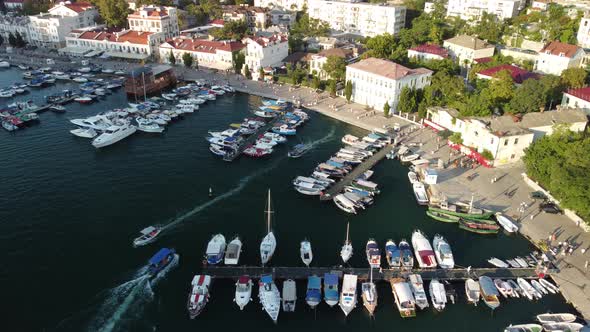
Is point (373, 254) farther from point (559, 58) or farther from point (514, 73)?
point (559, 58)

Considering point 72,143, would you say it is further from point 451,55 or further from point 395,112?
point 451,55

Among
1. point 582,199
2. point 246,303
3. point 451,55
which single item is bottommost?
point 246,303

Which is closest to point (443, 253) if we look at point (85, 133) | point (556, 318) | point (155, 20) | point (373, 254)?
point (373, 254)

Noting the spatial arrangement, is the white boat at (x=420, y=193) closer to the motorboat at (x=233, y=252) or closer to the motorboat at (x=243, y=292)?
the motorboat at (x=233, y=252)

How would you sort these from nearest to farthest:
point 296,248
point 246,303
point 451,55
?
point 246,303 < point 296,248 < point 451,55

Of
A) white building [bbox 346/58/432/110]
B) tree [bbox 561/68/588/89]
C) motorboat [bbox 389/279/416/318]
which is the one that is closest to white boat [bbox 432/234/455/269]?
motorboat [bbox 389/279/416/318]

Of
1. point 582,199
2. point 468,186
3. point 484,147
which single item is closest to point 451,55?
point 484,147

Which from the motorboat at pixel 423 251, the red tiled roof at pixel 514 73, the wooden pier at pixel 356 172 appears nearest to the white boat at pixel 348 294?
the motorboat at pixel 423 251

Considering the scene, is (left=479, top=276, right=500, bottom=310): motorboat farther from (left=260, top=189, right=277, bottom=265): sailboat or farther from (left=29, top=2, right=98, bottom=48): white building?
(left=29, top=2, right=98, bottom=48): white building
